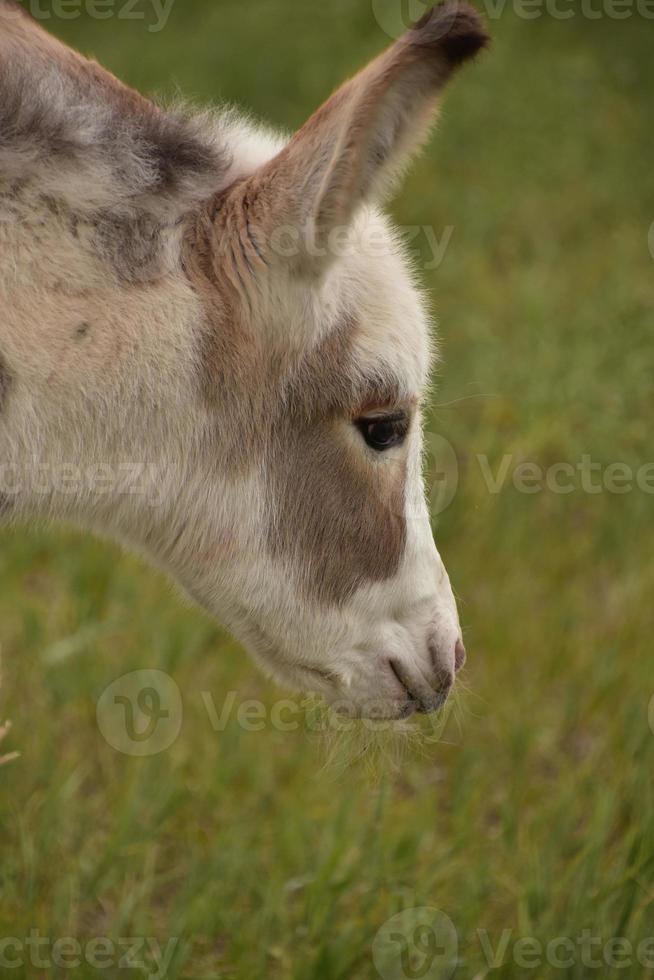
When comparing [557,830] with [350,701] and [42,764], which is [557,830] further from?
[42,764]

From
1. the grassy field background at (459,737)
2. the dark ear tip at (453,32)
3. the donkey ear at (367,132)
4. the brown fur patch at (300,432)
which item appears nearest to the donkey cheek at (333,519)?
the brown fur patch at (300,432)

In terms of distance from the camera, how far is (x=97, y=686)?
13.5ft

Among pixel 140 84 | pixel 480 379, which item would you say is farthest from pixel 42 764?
pixel 140 84

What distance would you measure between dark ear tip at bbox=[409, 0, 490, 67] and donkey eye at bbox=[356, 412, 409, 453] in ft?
2.30

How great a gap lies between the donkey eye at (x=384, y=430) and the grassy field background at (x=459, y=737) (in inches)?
49.1

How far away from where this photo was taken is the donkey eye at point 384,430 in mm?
2408

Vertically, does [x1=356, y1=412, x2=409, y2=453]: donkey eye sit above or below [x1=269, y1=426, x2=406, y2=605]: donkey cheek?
above

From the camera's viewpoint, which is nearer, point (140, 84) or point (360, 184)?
point (360, 184)

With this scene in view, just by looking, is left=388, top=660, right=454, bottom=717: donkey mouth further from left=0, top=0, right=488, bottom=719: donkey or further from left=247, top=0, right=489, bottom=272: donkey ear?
left=247, top=0, right=489, bottom=272: donkey ear

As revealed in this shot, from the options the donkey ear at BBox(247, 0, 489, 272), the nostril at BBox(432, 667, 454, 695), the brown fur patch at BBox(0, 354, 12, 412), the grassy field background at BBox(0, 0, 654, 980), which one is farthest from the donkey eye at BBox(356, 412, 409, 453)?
the grassy field background at BBox(0, 0, 654, 980)

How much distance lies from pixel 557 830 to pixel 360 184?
2.23 metres

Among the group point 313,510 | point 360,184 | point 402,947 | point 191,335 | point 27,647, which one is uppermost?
point 360,184

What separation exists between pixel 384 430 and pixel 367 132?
0.64 meters

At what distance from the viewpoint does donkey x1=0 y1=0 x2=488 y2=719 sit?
2.11m
